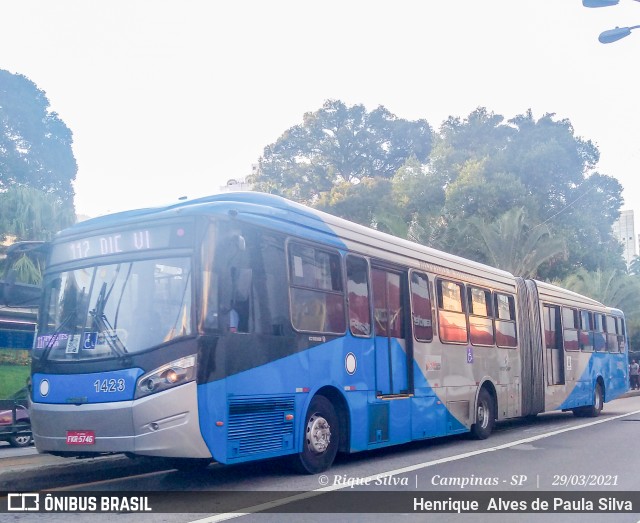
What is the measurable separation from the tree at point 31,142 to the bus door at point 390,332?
3681 cm

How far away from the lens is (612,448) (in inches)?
519

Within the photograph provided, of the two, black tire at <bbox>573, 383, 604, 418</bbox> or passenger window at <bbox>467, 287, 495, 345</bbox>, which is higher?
passenger window at <bbox>467, 287, 495, 345</bbox>

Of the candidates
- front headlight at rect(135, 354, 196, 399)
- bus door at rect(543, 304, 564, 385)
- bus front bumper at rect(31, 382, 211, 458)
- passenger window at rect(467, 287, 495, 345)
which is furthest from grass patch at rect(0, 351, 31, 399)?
bus door at rect(543, 304, 564, 385)

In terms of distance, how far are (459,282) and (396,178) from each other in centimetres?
3164

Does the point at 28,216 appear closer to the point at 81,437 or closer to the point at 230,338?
the point at 81,437

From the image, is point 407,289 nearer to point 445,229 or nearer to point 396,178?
point 445,229

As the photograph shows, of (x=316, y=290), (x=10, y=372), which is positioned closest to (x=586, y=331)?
(x=316, y=290)

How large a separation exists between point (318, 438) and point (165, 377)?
258cm

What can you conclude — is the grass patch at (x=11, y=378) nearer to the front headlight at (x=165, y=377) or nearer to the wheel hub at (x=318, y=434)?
the wheel hub at (x=318, y=434)

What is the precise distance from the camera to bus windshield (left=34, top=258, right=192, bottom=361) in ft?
27.6

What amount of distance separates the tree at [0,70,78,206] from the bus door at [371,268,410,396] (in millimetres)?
36810

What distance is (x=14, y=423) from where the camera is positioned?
1672 cm

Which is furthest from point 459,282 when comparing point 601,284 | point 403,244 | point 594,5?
Result: point 601,284

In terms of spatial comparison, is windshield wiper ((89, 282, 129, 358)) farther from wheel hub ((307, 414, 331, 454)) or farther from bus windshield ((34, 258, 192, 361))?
wheel hub ((307, 414, 331, 454))
